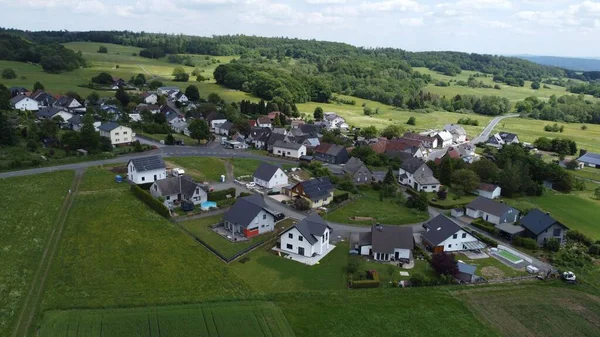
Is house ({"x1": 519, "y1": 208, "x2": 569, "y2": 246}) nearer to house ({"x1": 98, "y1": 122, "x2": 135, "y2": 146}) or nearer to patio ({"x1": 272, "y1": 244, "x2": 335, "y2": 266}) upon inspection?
patio ({"x1": 272, "y1": 244, "x2": 335, "y2": 266})

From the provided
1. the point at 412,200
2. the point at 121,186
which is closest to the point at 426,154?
the point at 412,200

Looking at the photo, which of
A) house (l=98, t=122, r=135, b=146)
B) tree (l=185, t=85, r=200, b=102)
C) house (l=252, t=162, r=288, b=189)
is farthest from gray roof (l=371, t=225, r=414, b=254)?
tree (l=185, t=85, r=200, b=102)

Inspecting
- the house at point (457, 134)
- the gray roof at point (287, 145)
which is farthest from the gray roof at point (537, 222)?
the house at point (457, 134)

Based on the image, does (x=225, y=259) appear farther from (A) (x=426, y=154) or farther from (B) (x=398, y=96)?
(B) (x=398, y=96)

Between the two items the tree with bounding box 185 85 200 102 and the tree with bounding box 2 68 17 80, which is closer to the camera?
the tree with bounding box 2 68 17 80

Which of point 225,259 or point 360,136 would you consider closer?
point 225,259

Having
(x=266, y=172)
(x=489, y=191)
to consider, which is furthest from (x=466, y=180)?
(x=266, y=172)
